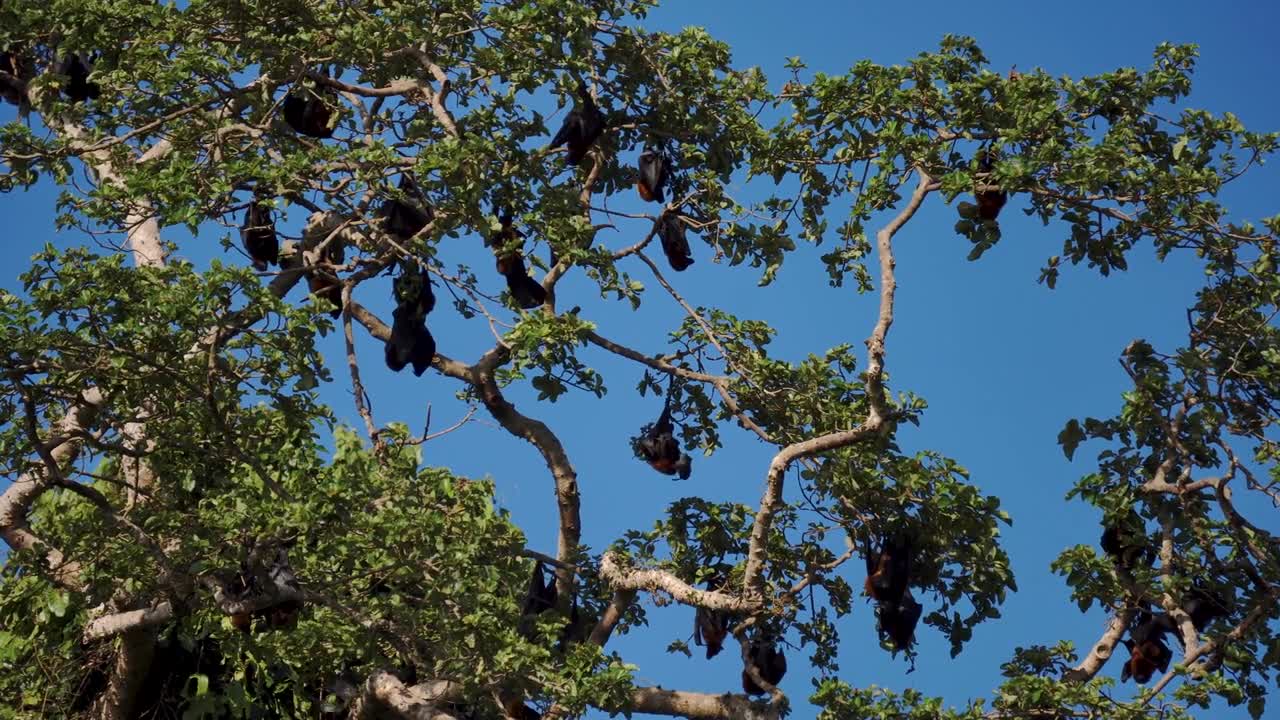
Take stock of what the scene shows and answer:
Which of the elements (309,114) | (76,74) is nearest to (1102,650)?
(309,114)

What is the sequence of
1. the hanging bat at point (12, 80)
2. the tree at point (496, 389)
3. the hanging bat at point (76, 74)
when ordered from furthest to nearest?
the hanging bat at point (12, 80) → the hanging bat at point (76, 74) → the tree at point (496, 389)

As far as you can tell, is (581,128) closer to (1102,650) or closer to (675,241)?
(675,241)

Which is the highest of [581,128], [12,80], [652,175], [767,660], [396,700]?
[12,80]

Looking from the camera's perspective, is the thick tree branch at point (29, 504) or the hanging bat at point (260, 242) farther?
the hanging bat at point (260, 242)

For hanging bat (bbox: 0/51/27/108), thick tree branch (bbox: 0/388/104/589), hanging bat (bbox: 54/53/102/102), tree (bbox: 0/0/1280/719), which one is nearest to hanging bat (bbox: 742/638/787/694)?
tree (bbox: 0/0/1280/719)

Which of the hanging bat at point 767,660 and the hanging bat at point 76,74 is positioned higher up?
the hanging bat at point 76,74

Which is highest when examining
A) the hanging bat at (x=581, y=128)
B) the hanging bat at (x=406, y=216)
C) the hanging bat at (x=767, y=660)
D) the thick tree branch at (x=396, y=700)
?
the hanging bat at (x=581, y=128)

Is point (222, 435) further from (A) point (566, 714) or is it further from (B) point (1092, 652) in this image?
(B) point (1092, 652)

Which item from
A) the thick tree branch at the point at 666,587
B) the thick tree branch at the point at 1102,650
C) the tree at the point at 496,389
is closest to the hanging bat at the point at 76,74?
the tree at the point at 496,389

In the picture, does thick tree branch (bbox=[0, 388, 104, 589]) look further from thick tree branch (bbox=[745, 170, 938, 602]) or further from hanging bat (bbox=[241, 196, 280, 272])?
thick tree branch (bbox=[745, 170, 938, 602])

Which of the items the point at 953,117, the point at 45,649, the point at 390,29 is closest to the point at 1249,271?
the point at 953,117

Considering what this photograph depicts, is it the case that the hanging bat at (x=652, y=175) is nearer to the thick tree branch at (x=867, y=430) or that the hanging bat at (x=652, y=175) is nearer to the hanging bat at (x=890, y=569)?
the thick tree branch at (x=867, y=430)

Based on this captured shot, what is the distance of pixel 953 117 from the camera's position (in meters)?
9.14

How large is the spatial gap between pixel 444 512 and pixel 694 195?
3.21 meters
